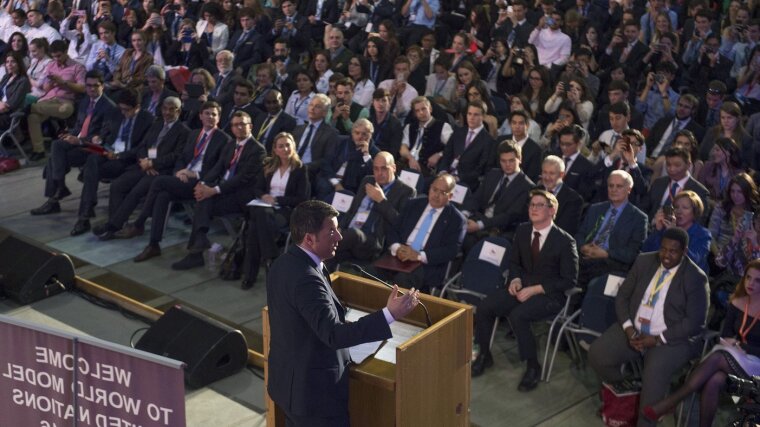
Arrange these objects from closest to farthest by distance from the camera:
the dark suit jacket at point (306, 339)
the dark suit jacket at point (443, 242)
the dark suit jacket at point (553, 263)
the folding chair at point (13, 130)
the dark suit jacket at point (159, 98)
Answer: the dark suit jacket at point (306, 339) < the dark suit jacket at point (553, 263) < the dark suit jacket at point (443, 242) < the dark suit jacket at point (159, 98) < the folding chair at point (13, 130)

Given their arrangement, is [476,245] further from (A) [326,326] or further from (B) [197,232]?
(A) [326,326]

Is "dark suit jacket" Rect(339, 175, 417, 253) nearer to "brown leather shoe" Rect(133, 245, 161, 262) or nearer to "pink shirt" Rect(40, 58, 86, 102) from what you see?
"brown leather shoe" Rect(133, 245, 161, 262)

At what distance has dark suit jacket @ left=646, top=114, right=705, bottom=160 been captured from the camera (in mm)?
8766

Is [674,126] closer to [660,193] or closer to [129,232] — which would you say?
[660,193]

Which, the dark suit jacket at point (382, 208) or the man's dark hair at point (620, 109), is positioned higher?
the man's dark hair at point (620, 109)

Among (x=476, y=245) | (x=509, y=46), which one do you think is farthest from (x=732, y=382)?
(x=509, y=46)

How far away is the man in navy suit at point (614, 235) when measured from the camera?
6.94 meters

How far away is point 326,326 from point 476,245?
131 inches

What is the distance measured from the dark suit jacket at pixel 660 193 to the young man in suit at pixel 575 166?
0.58 m

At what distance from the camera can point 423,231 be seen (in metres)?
7.39

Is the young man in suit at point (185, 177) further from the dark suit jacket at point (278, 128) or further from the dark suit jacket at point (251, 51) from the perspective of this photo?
the dark suit jacket at point (251, 51)

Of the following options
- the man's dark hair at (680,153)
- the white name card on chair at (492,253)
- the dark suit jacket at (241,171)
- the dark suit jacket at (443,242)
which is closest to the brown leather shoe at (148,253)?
the dark suit jacket at (241,171)

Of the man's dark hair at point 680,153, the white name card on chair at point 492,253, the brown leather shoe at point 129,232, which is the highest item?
the man's dark hair at point 680,153

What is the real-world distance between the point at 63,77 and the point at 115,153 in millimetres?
2626
